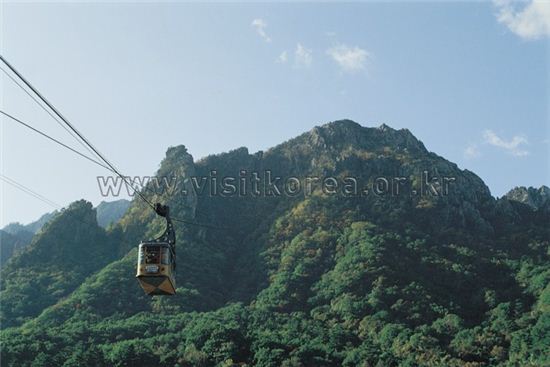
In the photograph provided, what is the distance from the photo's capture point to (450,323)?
Result: 10644 cm

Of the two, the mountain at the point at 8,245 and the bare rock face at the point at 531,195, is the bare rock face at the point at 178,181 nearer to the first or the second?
the mountain at the point at 8,245

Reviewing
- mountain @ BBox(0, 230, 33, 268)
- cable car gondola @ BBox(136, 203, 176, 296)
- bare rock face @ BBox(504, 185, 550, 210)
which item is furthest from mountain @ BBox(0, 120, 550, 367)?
cable car gondola @ BBox(136, 203, 176, 296)

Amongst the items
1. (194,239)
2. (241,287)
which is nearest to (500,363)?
(241,287)

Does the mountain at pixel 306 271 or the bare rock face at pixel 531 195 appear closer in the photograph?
the mountain at pixel 306 271

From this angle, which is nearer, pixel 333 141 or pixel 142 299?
pixel 142 299

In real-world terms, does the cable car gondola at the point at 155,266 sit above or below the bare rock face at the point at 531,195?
below

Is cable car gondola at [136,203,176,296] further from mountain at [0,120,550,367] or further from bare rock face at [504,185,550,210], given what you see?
bare rock face at [504,185,550,210]

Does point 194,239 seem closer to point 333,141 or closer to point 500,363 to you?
point 333,141

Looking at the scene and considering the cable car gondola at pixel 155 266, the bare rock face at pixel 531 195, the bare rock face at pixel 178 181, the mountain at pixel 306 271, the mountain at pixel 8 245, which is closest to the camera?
the cable car gondola at pixel 155 266

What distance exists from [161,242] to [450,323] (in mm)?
84851

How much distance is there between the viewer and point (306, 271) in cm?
13638

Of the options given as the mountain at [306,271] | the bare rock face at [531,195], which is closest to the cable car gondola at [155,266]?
→ the mountain at [306,271]

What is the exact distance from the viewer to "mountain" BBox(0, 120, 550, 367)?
96319 mm

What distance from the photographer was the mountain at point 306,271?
96.3 m
